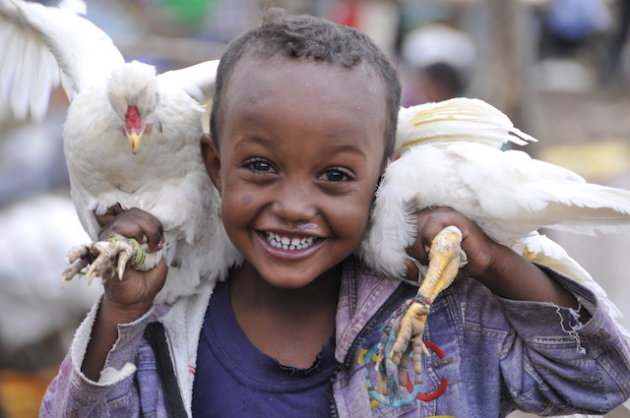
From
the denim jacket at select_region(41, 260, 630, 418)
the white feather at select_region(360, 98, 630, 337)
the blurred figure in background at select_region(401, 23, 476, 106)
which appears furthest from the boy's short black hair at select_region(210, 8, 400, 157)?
the blurred figure in background at select_region(401, 23, 476, 106)

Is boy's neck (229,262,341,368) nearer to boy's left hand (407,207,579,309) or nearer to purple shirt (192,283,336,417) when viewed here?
purple shirt (192,283,336,417)

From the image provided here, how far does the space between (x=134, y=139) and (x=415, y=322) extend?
0.80 meters

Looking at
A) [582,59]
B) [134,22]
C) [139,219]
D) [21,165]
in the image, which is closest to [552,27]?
[582,59]

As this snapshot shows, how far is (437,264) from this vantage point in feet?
5.17

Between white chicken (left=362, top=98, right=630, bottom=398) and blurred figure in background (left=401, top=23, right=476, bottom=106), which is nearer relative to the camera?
white chicken (left=362, top=98, right=630, bottom=398)

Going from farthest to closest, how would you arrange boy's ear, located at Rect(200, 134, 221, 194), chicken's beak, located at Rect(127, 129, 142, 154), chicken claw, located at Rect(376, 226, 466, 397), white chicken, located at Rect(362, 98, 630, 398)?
chicken's beak, located at Rect(127, 129, 142, 154) → boy's ear, located at Rect(200, 134, 221, 194) → white chicken, located at Rect(362, 98, 630, 398) → chicken claw, located at Rect(376, 226, 466, 397)

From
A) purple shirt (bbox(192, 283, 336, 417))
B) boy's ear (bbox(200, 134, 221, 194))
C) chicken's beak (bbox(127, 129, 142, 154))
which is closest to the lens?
purple shirt (bbox(192, 283, 336, 417))

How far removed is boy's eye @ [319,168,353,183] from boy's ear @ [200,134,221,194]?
0.90 feet

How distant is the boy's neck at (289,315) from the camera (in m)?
1.80

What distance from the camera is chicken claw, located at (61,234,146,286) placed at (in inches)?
61.6

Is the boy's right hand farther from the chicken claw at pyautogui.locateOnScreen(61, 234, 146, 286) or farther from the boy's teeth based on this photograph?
the boy's teeth

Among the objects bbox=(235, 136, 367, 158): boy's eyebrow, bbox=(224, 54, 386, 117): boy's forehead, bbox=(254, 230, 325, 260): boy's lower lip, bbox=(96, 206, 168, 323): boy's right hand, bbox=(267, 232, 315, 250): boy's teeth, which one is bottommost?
bbox=(96, 206, 168, 323): boy's right hand

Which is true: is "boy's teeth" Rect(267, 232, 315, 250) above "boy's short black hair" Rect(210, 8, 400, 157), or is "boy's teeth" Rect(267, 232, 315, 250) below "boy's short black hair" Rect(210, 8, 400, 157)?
below

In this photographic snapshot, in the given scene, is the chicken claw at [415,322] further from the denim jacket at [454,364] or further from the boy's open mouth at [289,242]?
the boy's open mouth at [289,242]
